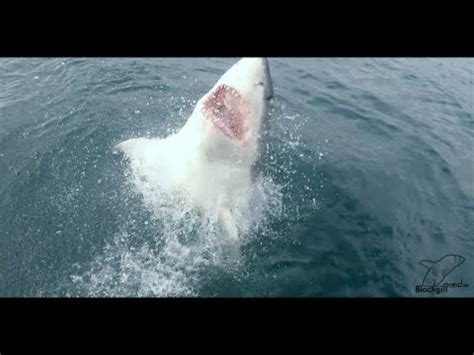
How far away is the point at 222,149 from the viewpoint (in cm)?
557

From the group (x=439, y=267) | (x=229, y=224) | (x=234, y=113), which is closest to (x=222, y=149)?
(x=234, y=113)

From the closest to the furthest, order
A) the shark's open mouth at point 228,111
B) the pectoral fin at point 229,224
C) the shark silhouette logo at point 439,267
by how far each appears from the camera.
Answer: the shark's open mouth at point 228,111
the pectoral fin at point 229,224
the shark silhouette logo at point 439,267

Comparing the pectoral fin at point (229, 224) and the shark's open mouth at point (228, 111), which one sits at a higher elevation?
the shark's open mouth at point (228, 111)

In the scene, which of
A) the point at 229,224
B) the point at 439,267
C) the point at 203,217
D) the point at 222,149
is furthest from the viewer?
the point at 439,267

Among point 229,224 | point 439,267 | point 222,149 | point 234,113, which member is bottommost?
point 439,267

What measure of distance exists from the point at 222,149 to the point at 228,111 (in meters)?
0.53

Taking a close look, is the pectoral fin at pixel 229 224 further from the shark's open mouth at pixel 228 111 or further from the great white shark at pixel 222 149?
the shark's open mouth at pixel 228 111

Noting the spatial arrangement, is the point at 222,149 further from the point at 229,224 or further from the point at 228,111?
the point at 229,224

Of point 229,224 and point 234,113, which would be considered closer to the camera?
point 234,113

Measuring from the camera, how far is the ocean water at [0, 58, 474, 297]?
5.32m

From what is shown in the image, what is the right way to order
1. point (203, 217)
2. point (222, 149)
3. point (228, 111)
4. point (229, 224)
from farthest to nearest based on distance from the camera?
point (203, 217)
point (229, 224)
point (222, 149)
point (228, 111)

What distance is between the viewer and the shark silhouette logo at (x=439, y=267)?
6.07 m

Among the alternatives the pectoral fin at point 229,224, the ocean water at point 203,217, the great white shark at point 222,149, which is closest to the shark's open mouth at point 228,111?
the great white shark at point 222,149
